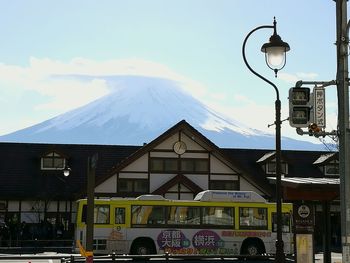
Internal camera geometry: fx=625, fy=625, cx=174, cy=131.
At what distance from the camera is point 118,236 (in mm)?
A: 26891

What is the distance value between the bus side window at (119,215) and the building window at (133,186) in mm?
12979

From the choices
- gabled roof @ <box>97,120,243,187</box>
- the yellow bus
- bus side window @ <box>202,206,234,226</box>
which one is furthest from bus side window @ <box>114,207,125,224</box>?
gabled roof @ <box>97,120,243,187</box>

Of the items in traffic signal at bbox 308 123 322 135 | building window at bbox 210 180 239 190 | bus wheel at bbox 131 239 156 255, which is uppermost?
building window at bbox 210 180 239 190

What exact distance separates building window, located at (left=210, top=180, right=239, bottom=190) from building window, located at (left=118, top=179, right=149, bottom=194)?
14.5 feet

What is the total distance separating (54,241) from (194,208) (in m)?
13.9

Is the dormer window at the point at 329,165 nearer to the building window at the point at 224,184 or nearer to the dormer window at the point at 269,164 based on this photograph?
the dormer window at the point at 269,164

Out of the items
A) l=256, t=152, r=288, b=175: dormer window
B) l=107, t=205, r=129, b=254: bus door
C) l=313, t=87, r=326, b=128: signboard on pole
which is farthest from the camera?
l=256, t=152, r=288, b=175: dormer window

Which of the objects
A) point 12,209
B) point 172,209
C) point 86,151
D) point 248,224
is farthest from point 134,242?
point 86,151

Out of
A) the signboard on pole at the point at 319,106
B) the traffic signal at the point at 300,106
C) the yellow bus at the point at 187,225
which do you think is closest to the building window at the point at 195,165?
the yellow bus at the point at 187,225

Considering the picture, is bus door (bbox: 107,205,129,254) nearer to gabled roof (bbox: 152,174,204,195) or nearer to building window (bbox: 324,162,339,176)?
gabled roof (bbox: 152,174,204,195)

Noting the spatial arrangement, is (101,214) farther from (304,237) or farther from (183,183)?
(183,183)

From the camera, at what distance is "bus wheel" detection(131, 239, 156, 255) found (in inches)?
1069

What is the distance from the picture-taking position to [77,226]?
91.1ft

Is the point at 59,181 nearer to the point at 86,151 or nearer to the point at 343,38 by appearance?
the point at 86,151
